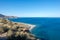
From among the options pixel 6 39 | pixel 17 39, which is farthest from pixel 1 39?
pixel 17 39

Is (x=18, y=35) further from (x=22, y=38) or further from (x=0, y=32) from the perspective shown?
(x=0, y=32)

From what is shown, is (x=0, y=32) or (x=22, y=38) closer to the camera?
(x=22, y=38)

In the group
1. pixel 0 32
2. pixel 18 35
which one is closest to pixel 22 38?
pixel 18 35

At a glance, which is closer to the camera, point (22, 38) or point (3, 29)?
point (22, 38)

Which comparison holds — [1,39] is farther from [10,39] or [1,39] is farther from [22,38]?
[22,38]

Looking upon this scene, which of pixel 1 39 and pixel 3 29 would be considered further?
pixel 3 29

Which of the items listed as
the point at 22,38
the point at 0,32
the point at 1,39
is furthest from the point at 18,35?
the point at 0,32

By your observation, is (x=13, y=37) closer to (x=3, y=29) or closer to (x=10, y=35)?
(x=10, y=35)
